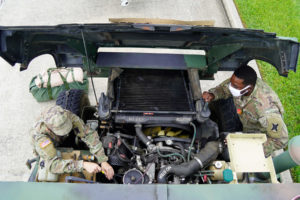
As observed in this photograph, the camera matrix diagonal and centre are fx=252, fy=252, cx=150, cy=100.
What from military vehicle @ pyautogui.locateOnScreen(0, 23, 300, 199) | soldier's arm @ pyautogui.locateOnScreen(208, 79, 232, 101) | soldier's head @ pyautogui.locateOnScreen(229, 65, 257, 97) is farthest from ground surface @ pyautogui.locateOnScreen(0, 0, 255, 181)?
soldier's head @ pyautogui.locateOnScreen(229, 65, 257, 97)

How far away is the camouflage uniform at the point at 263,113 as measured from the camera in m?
Result: 2.62

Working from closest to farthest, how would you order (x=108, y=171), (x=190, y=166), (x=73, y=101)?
1. (x=190, y=166)
2. (x=108, y=171)
3. (x=73, y=101)

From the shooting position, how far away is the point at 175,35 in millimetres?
2357

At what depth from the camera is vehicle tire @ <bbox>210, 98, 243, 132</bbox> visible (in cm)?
293

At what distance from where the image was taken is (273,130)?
8.59 feet

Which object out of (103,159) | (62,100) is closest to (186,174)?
(103,159)

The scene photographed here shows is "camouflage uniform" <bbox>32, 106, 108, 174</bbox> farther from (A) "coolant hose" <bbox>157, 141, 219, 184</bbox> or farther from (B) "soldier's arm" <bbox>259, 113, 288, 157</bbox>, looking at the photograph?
(B) "soldier's arm" <bbox>259, 113, 288, 157</bbox>

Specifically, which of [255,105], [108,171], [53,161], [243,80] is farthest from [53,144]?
[255,105]

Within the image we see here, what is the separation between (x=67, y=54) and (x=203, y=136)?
5.30ft

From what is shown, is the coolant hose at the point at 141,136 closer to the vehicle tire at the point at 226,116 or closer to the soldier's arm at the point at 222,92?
the vehicle tire at the point at 226,116

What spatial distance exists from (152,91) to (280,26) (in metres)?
4.20

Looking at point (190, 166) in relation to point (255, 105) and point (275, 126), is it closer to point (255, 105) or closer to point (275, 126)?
point (275, 126)

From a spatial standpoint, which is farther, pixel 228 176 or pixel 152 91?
pixel 152 91

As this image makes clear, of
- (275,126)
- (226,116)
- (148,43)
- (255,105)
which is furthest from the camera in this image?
(226,116)
